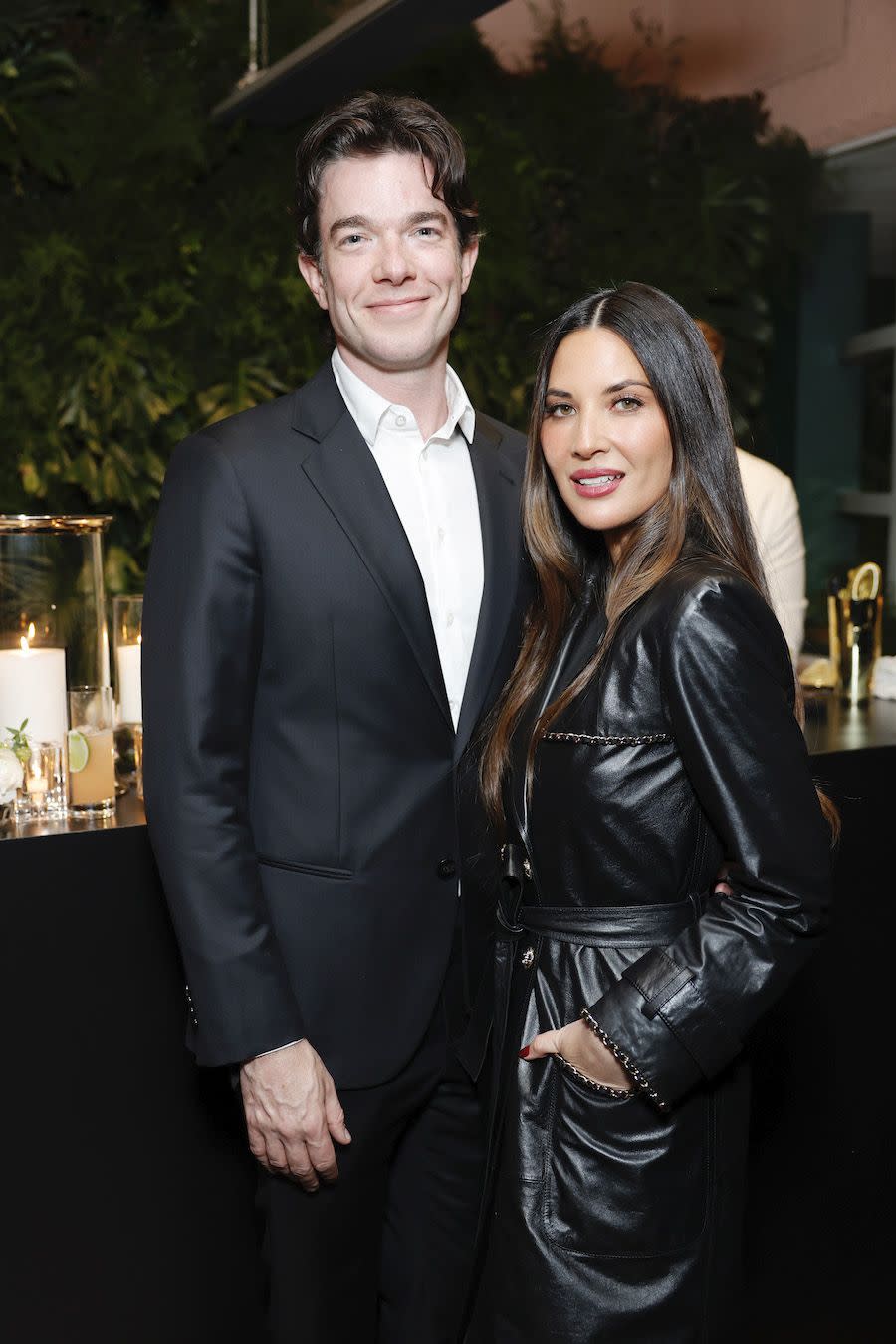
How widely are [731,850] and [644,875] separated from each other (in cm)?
10

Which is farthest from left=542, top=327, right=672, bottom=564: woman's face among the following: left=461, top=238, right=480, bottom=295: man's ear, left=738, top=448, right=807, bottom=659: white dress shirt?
left=738, top=448, right=807, bottom=659: white dress shirt

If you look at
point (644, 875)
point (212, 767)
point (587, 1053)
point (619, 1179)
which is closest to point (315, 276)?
point (212, 767)

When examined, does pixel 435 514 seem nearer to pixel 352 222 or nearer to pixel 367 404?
pixel 367 404

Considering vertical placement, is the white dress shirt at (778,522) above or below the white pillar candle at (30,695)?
above

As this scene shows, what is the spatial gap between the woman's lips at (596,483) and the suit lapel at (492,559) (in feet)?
0.78

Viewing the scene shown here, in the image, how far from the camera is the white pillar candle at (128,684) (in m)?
2.06

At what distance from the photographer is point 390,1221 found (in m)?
1.84

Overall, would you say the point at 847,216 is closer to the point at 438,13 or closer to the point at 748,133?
the point at 748,133

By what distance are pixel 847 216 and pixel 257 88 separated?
1950 mm

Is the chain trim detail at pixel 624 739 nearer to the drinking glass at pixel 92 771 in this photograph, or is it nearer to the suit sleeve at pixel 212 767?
the suit sleeve at pixel 212 767

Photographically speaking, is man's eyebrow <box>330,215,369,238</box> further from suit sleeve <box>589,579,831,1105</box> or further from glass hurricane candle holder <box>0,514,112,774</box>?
suit sleeve <box>589,579,831,1105</box>

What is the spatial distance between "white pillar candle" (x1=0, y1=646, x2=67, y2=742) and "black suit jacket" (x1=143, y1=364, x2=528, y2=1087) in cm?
35

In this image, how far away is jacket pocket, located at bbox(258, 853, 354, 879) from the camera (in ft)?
5.24

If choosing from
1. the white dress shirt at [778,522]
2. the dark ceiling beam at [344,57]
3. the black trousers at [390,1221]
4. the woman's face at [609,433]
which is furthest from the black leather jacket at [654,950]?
the white dress shirt at [778,522]
